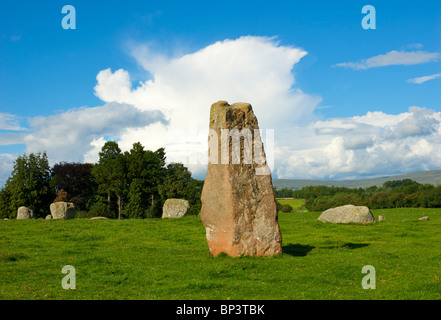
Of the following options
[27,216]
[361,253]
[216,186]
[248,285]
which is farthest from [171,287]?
[27,216]

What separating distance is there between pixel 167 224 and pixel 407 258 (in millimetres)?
18803

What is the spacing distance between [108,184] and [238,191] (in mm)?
53080

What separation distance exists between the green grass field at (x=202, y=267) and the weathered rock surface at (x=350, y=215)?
21.2 feet

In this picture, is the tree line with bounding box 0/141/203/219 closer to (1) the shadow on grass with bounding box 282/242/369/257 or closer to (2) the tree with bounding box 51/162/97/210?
(2) the tree with bounding box 51/162/97/210

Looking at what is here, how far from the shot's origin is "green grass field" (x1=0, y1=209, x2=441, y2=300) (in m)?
11.0

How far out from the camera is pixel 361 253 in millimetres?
17375

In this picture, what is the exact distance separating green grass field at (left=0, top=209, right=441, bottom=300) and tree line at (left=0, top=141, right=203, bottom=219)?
1350 inches

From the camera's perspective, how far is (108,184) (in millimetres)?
64875

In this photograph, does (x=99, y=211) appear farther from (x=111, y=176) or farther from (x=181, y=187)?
(x=181, y=187)

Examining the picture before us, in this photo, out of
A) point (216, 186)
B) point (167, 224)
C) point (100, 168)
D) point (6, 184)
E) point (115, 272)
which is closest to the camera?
point (115, 272)

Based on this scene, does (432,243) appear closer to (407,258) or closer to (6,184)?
(407,258)

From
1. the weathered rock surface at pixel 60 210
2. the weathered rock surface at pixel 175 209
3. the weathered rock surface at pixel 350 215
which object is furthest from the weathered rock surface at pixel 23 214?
the weathered rock surface at pixel 350 215

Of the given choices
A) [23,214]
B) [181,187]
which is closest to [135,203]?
[181,187]

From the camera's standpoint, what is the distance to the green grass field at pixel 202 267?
11.0 m
